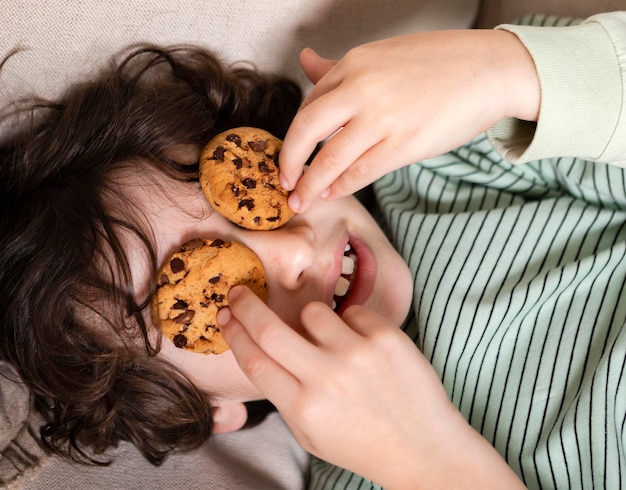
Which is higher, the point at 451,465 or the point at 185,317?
the point at 185,317

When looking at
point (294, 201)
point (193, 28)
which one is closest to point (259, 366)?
point (294, 201)

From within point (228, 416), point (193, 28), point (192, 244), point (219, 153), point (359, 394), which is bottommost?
point (228, 416)

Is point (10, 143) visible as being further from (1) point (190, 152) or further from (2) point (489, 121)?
(2) point (489, 121)

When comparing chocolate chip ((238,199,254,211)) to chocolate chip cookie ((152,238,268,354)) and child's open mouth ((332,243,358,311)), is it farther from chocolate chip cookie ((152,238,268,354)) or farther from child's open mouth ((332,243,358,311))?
child's open mouth ((332,243,358,311))

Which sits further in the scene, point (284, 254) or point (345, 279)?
point (345, 279)

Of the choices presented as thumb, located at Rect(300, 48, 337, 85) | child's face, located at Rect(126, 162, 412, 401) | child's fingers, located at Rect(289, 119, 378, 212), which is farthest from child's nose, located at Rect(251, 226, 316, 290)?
thumb, located at Rect(300, 48, 337, 85)

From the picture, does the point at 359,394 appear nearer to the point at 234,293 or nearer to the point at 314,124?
the point at 234,293

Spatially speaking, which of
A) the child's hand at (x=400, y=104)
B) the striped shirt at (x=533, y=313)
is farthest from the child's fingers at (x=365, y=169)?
the striped shirt at (x=533, y=313)
